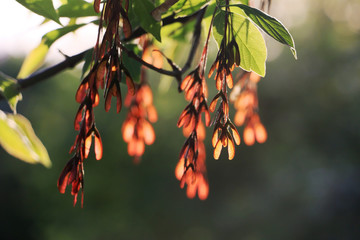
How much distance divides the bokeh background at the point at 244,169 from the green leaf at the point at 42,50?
265 inches

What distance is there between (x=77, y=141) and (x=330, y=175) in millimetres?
7183

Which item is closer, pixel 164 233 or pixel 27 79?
pixel 27 79

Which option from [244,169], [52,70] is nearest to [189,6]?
[52,70]

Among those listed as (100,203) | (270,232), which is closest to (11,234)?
(100,203)

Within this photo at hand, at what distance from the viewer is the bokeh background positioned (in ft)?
23.9

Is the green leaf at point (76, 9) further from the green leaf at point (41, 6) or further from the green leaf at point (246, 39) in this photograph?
the green leaf at point (246, 39)

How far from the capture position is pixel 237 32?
0.43m

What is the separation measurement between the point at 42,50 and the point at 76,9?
0.09m

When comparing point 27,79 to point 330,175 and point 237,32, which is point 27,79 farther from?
point 330,175

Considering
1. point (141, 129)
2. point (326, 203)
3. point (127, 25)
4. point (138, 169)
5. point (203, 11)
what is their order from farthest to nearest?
point (138, 169) < point (326, 203) < point (141, 129) < point (203, 11) < point (127, 25)

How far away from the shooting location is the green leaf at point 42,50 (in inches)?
20.0

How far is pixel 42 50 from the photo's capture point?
564 millimetres

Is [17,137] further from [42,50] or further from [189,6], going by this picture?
[189,6]

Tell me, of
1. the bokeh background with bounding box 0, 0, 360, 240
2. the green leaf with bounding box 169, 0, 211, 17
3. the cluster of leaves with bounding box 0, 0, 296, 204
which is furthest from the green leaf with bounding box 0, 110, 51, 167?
the bokeh background with bounding box 0, 0, 360, 240
